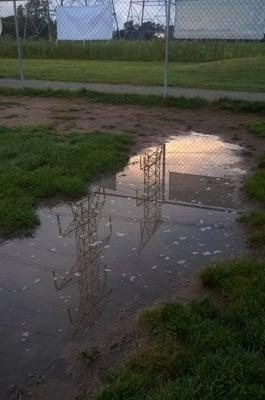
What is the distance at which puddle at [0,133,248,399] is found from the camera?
3.22 metres

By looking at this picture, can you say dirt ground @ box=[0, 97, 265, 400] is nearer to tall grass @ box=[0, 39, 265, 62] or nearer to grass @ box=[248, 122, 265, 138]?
grass @ box=[248, 122, 265, 138]

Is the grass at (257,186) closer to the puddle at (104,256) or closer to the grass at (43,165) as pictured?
the puddle at (104,256)

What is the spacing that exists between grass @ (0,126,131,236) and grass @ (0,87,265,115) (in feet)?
11.3

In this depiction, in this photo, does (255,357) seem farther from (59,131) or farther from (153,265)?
(59,131)

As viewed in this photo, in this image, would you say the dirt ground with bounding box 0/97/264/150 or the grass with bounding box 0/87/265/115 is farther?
the grass with bounding box 0/87/265/115

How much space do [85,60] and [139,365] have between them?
69.5ft

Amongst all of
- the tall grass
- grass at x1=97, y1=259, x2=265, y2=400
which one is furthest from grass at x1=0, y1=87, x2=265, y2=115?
grass at x1=97, y1=259, x2=265, y2=400

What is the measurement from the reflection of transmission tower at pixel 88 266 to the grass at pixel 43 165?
38 cm

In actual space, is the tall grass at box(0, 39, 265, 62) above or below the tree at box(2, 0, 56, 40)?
below

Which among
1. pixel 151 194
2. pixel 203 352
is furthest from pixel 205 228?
pixel 203 352

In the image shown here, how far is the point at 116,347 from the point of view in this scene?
311cm

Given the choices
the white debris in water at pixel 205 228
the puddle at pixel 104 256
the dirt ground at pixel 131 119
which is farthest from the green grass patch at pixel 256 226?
the dirt ground at pixel 131 119

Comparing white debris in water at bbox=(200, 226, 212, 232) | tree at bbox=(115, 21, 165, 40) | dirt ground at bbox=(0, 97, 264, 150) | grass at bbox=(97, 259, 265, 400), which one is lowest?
dirt ground at bbox=(0, 97, 264, 150)

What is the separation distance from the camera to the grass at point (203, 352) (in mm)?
2646
